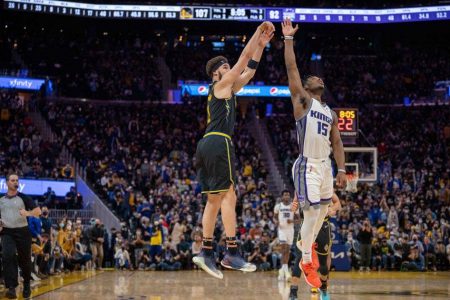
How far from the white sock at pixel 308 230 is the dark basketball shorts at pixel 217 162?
4.60 ft

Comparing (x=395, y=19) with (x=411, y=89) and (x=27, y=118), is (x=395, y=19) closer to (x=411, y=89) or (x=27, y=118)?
(x=411, y=89)

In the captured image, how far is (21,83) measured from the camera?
3709 cm

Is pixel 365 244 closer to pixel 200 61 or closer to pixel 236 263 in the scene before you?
pixel 236 263

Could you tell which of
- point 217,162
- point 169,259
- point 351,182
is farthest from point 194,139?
point 217,162

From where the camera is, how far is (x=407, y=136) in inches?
1479

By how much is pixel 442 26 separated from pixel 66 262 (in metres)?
30.4

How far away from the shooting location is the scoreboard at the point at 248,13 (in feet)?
134

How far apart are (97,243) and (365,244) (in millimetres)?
8672

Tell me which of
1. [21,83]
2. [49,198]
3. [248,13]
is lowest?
[49,198]

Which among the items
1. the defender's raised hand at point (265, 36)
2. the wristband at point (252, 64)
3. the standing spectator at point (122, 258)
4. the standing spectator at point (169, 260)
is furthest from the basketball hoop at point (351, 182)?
the defender's raised hand at point (265, 36)

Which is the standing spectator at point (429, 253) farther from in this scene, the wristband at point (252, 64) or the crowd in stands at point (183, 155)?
the wristband at point (252, 64)

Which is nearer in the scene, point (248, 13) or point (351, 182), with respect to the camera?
point (351, 182)

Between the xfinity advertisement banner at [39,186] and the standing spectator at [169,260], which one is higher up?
the xfinity advertisement banner at [39,186]

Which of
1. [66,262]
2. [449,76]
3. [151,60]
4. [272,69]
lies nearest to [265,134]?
[272,69]
